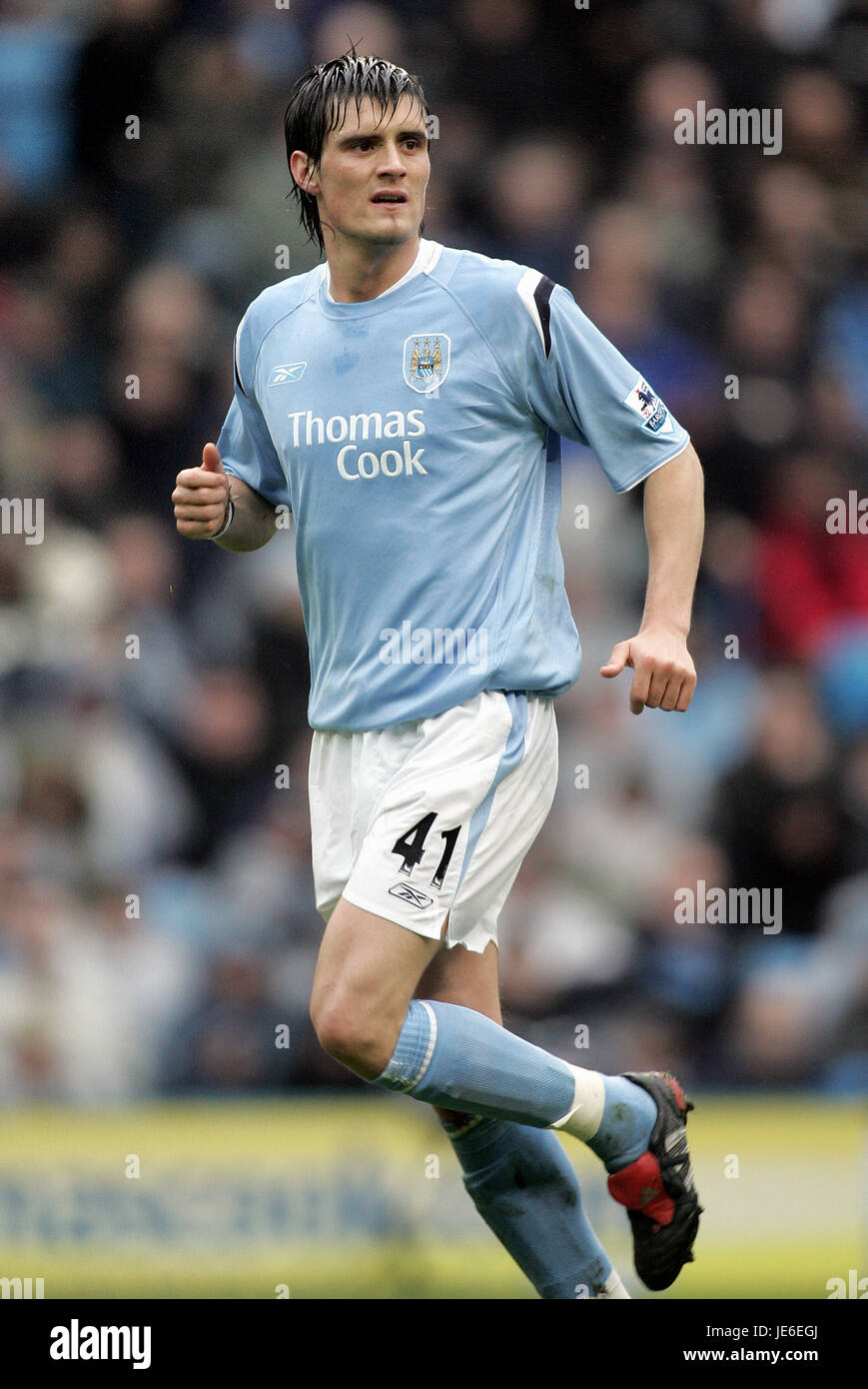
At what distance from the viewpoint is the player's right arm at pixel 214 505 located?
3592 mm

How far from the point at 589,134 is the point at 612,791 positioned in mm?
2453

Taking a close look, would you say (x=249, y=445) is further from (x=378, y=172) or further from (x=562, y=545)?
(x=562, y=545)

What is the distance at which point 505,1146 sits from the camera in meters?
3.63

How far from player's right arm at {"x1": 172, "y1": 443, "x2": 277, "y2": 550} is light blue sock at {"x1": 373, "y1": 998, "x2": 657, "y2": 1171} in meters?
1.03

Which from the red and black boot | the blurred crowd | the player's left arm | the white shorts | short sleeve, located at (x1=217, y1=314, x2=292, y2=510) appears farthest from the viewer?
the blurred crowd

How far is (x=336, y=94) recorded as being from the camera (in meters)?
3.53

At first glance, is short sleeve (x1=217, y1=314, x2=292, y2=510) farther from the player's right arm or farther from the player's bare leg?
the player's bare leg

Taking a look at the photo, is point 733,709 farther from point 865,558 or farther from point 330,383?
point 330,383

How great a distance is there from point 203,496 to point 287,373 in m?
0.30

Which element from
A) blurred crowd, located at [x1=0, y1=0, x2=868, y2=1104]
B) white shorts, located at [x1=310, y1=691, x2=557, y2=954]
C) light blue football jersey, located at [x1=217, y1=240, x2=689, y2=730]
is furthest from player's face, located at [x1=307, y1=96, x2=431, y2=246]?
blurred crowd, located at [x1=0, y1=0, x2=868, y2=1104]

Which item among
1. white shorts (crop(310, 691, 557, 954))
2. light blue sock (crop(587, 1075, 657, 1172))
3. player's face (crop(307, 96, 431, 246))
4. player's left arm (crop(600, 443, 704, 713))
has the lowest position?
light blue sock (crop(587, 1075, 657, 1172))

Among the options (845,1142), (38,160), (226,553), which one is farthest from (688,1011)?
(38,160)

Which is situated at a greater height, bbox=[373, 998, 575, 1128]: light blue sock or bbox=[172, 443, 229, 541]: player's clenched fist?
bbox=[172, 443, 229, 541]: player's clenched fist

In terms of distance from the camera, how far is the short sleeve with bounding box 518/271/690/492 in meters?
3.46
